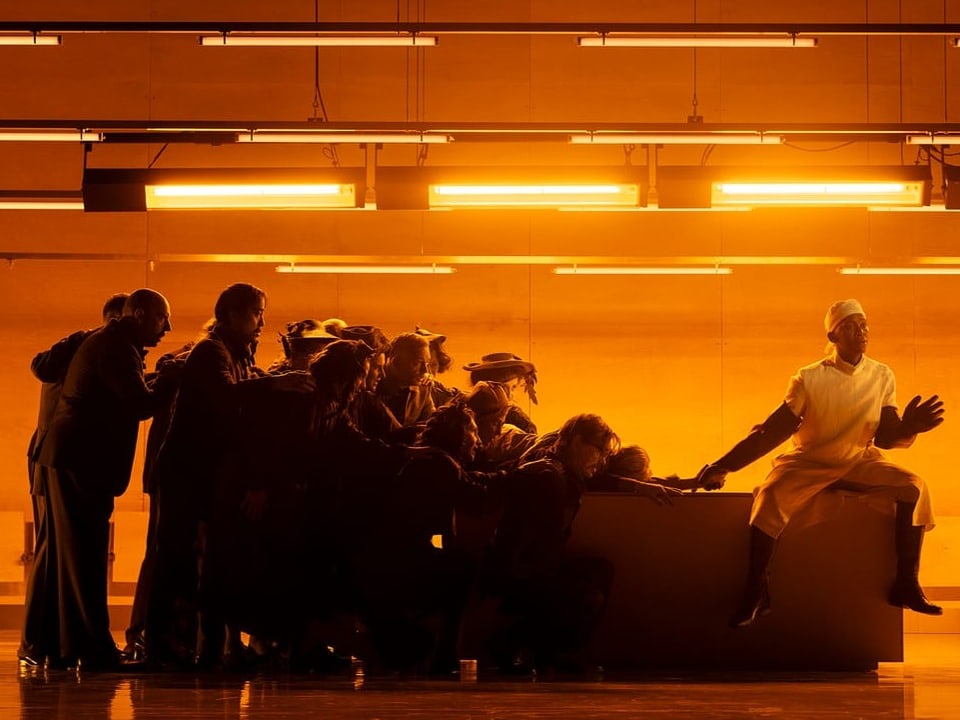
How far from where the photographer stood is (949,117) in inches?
438

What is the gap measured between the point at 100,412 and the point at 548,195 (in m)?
2.39

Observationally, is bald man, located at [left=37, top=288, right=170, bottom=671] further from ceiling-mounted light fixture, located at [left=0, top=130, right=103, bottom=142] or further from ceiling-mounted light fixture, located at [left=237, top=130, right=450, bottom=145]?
ceiling-mounted light fixture, located at [left=0, top=130, right=103, bottom=142]

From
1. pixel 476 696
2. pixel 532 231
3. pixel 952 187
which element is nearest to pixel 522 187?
pixel 952 187

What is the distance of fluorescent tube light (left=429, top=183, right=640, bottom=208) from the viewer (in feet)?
22.5

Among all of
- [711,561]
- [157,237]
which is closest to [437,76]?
[157,237]

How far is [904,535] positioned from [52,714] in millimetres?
3327

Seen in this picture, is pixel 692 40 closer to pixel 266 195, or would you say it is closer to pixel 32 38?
pixel 266 195

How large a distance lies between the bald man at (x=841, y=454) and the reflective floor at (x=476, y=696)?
42cm

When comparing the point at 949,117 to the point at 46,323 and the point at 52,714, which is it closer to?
the point at 46,323

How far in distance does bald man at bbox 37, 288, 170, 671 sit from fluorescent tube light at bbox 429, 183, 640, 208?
1.94 meters

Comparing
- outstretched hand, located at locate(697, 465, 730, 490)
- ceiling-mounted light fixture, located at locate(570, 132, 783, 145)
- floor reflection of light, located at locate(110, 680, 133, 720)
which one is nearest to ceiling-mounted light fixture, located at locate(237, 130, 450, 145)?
ceiling-mounted light fixture, located at locate(570, 132, 783, 145)

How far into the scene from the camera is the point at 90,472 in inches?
213

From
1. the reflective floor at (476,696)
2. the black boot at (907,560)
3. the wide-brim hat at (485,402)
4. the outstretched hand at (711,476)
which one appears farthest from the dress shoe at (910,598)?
the wide-brim hat at (485,402)

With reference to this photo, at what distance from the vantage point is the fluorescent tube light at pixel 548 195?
6871mm
